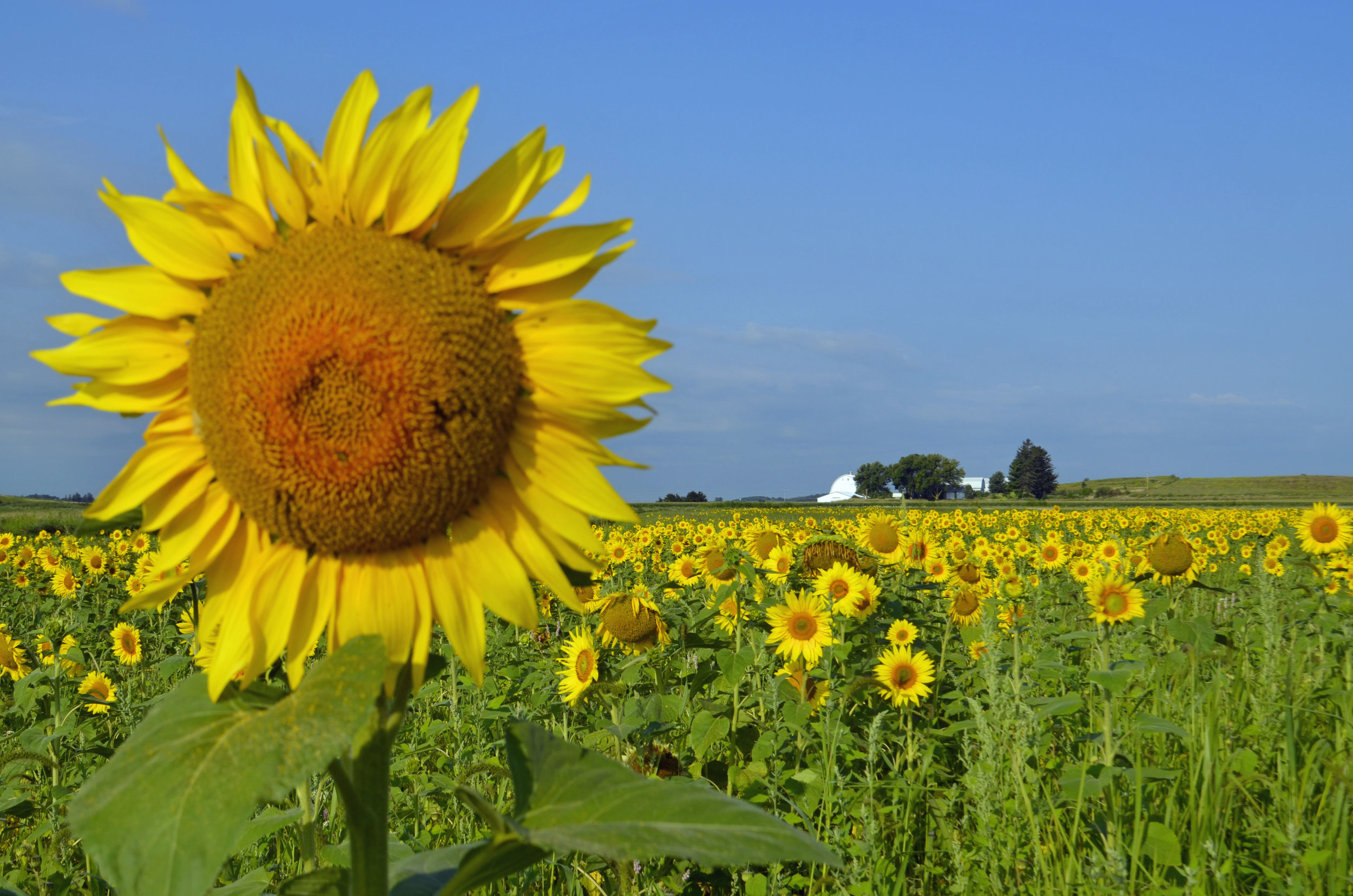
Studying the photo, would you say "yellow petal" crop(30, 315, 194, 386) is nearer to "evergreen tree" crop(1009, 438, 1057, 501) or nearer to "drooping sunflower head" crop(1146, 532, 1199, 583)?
"drooping sunflower head" crop(1146, 532, 1199, 583)

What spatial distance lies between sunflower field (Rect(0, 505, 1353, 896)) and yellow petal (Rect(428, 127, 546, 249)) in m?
0.53

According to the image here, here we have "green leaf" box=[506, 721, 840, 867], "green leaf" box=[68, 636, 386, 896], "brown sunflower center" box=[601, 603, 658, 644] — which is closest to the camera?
"green leaf" box=[68, 636, 386, 896]

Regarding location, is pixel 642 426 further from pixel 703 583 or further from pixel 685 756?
pixel 703 583

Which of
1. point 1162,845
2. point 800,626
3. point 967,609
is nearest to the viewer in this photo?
point 1162,845

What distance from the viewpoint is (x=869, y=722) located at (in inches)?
201

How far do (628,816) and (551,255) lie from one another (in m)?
0.82

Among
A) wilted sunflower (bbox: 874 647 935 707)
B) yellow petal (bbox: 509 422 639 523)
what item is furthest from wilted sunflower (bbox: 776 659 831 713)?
yellow petal (bbox: 509 422 639 523)

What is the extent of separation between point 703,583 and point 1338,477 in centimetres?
13633

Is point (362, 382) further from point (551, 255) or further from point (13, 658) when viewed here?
point (13, 658)

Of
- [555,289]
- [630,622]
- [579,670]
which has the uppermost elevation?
[555,289]

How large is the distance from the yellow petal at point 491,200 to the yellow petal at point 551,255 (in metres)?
0.05

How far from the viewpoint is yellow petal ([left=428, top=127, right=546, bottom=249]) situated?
1.30 m

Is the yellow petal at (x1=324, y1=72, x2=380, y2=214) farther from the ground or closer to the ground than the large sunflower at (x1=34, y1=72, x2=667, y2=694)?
farther from the ground

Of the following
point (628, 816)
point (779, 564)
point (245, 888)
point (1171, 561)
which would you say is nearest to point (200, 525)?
point (628, 816)
